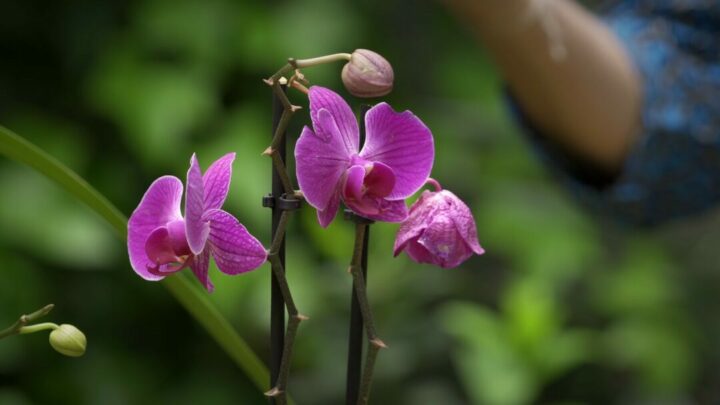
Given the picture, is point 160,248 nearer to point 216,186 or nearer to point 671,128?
point 216,186

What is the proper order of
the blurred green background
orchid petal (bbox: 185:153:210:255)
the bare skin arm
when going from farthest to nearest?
the blurred green background
the bare skin arm
orchid petal (bbox: 185:153:210:255)

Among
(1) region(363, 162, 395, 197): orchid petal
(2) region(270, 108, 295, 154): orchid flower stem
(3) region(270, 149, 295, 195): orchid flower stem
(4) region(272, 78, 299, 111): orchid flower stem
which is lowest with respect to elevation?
(1) region(363, 162, 395, 197): orchid petal

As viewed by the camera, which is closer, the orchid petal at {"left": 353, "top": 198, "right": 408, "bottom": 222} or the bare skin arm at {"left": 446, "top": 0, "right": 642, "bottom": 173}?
the orchid petal at {"left": 353, "top": 198, "right": 408, "bottom": 222}

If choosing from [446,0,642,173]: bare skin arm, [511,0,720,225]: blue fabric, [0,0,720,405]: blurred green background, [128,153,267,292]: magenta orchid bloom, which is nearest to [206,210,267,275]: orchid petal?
[128,153,267,292]: magenta orchid bloom

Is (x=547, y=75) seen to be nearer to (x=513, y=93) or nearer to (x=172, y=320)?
(x=513, y=93)

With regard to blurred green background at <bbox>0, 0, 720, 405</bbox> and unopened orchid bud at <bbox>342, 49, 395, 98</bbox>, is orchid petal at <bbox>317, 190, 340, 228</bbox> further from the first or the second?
blurred green background at <bbox>0, 0, 720, 405</bbox>

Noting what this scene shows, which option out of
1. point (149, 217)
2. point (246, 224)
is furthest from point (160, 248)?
point (246, 224)

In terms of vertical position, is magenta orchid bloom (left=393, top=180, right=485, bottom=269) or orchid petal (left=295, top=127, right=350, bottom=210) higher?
orchid petal (left=295, top=127, right=350, bottom=210)
